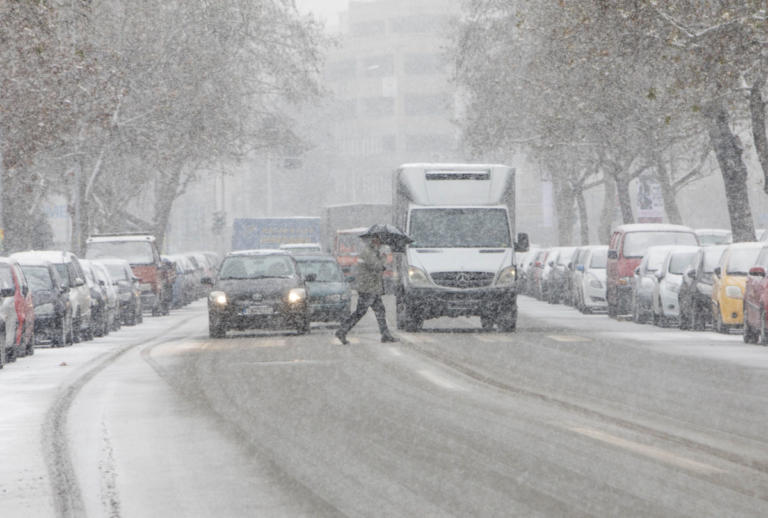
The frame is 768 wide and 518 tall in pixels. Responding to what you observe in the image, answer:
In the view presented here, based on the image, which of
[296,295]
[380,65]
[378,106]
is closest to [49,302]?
[296,295]

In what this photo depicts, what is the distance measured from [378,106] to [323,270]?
134 metres

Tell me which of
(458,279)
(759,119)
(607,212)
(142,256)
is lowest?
(458,279)

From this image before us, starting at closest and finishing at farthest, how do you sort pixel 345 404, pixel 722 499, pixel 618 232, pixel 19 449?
pixel 722 499, pixel 19 449, pixel 345 404, pixel 618 232

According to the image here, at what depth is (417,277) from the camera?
3008 cm

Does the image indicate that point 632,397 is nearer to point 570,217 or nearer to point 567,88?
point 567,88

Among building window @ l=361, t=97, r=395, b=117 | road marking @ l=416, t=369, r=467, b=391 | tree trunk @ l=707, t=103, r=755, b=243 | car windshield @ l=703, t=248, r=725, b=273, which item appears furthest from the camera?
building window @ l=361, t=97, r=395, b=117

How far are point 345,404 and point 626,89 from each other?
3120cm

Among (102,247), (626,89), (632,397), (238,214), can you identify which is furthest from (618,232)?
(238,214)

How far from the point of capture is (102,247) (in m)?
44.7

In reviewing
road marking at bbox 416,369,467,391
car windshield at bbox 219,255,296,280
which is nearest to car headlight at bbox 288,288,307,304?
car windshield at bbox 219,255,296,280

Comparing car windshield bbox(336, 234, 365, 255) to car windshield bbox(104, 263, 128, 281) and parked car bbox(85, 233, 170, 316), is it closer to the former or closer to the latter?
parked car bbox(85, 233, 170, 316)

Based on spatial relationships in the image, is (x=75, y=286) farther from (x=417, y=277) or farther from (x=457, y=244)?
(x=457, y=244)

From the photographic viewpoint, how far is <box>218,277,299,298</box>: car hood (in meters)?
29.8

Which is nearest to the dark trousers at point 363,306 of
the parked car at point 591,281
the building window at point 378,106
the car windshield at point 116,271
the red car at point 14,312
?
the red car at point 14,312
